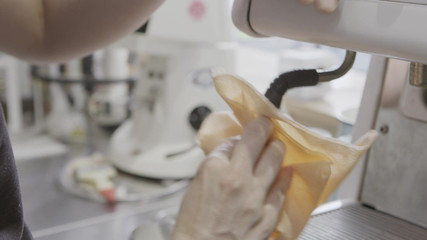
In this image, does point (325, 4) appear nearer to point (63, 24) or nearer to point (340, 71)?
point (340, 71)

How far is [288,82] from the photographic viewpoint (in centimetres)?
44

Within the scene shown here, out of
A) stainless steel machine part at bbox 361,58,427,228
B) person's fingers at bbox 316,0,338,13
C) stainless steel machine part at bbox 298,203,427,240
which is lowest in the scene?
stainless steel machine part at bbox 298,203,427,240

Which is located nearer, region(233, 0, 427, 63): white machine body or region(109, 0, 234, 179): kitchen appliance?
region(233, 0, 427, 63): white machine body

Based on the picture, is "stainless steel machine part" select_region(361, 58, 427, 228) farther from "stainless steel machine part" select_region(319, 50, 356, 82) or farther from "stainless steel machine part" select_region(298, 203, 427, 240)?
"stainless steel machine part" select_region(319, 50, 356, 82)

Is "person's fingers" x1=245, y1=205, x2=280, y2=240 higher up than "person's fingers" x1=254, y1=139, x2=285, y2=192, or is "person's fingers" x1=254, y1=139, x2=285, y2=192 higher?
"person's fingers" x1=254, y1=139, x2=285, y2=192

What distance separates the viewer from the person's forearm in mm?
625

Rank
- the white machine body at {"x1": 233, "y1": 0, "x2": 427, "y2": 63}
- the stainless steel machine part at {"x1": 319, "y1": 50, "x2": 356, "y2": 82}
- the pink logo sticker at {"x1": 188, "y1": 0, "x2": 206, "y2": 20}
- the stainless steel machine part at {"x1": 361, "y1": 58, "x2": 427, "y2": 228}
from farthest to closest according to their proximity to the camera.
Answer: the pink logo sticker at {"x1": 188, "y1": 0, "x2": 206, "y2": 20} → the stainless steel machine part at {"x1": 361, "y1": 58, "x2": 427, "y2": 228} → the stainless steel machine part at {"x1": 319, "y1": 50, "x2": 356, "y2": 82} → the white machine body at {"x1": 233, "y1": 0, "x2": 427, "y2": 63}

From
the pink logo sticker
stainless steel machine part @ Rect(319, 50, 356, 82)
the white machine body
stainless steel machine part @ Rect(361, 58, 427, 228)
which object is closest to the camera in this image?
the white machine body

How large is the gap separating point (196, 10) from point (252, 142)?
719mm

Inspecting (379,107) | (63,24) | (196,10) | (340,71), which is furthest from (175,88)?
(340,71)

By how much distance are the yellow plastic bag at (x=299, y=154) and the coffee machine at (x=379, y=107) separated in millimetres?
70

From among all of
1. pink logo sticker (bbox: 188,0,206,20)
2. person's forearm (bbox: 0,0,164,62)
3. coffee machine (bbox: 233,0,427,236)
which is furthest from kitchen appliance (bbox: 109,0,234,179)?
coffee machine (bbox: 233,0,427,236)

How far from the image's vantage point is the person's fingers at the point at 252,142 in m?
0.38

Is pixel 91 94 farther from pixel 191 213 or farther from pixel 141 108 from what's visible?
pixel 191 213
